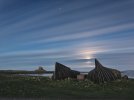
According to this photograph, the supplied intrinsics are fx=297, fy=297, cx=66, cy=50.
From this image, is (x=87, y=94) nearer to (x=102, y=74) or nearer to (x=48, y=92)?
(x=48, y=92)

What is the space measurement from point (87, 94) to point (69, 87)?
6.17 metres

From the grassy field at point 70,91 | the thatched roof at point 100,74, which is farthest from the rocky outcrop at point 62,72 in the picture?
the grassy field at point 70,91

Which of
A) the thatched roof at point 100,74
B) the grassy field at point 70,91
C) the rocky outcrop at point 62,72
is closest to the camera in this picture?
the grassy field at point 70,91

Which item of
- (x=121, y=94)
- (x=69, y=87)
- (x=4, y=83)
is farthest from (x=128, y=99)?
(x=4, y=83)

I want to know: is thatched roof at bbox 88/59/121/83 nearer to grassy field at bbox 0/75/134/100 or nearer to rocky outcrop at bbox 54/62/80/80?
grassy field at bbox 0/75/134/100

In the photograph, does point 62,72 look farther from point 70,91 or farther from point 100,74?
point 70,91

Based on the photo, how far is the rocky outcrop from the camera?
182 feet

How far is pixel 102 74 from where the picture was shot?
50.2 meters

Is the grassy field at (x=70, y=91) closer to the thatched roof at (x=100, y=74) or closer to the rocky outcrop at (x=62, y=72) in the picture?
the thatched roof at (x=100, y=74)

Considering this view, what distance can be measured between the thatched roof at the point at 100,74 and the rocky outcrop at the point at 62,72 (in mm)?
6395

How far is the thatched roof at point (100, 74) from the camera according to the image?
4903 cm

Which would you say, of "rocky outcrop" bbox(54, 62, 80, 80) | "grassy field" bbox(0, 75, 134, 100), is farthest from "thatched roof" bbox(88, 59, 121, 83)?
"rocky outcrop" bbox(54, 62, 80, 80)

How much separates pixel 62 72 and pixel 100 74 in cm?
899

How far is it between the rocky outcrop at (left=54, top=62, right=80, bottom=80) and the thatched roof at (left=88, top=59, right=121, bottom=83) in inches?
252
